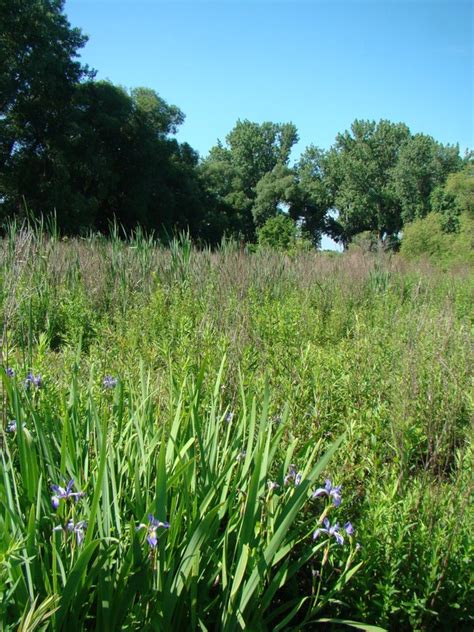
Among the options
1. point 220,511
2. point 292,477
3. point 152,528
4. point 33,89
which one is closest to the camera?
point 152,528

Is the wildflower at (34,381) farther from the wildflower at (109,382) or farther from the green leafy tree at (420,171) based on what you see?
the green leafy tree at (420,171)

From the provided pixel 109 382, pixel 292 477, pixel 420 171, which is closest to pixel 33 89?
pixel 109 382

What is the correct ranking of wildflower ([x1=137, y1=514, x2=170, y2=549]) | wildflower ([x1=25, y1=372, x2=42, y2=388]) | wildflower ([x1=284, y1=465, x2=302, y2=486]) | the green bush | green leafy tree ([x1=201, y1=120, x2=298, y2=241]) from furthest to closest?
green leafy tree ([x1=201, y1=120, x2=298, y2=241])
the green bush
wildflower ([x1=25, y1=372, x2=42, y2=388])
wildflower ([x1=284, y1=465, x2=302, y2=486])
wildflower ([x1=137, y1=514, x2=170, y2=549])

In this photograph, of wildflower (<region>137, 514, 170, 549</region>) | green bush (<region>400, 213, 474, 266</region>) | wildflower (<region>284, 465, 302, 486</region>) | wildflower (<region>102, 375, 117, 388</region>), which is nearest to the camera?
wildflower (<region>137, 514, 170, 549</region>)

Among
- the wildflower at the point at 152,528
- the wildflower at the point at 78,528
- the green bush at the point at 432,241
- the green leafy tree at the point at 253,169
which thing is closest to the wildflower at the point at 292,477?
the wildflower at the point at 152,528

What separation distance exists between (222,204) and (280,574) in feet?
134

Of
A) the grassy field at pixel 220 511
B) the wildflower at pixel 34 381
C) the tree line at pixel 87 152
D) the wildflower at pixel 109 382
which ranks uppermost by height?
the tree line at pixel 87 152

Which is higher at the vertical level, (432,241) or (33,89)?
(33,89)

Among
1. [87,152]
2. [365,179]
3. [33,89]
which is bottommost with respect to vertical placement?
[87,152]

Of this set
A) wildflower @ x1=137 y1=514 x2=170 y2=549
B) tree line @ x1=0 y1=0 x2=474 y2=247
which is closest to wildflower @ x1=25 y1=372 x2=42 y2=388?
wildflower @ x1=137 y1=514 x2=170 y2=549

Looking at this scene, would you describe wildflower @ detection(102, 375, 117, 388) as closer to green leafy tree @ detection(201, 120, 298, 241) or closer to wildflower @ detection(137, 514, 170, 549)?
wildflower @ detection(137, 514, 170, 549)

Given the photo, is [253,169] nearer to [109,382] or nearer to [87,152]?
[87,152]

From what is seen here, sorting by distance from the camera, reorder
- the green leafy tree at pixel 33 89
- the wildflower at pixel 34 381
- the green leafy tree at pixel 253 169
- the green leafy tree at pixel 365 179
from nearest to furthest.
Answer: the wildflower at pixel 34 381
the green leafy tree at pixel 33 89
the green leafy tree at pixel 253 169
the green leafy tree at pixel 365 179

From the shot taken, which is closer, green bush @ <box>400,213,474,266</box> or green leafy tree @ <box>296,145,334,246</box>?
green bush @ <box>400,213,474,266</box>
